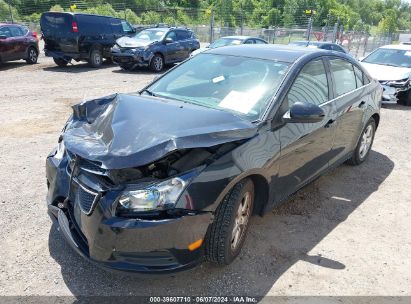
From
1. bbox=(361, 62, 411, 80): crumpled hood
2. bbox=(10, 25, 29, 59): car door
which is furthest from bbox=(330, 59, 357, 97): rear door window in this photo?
bbox=(10, 25, 29, 59): car door

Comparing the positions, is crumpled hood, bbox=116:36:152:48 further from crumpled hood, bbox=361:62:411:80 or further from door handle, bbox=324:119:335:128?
door handle, bbox=324:119:335:128

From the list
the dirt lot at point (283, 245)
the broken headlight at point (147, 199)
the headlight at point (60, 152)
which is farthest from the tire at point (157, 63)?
the broken headlight at point (147, 199)

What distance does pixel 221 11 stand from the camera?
5494 centimetres

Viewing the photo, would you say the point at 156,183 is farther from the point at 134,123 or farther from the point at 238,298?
the point at 238,298

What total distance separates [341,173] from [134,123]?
344 centimetres

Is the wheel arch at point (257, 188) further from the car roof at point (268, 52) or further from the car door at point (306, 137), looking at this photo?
the car roof at point (268, 52)

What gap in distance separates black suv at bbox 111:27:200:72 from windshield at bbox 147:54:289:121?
1065 cm

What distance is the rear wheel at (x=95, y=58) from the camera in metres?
15.4

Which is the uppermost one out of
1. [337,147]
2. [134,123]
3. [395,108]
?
[134,123]

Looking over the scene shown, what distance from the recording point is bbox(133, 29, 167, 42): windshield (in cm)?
1520

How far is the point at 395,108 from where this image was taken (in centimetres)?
1016

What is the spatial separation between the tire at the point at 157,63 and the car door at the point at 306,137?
1125 cm

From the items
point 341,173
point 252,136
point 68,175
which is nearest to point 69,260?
point 68,175

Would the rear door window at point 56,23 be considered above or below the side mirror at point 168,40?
above
